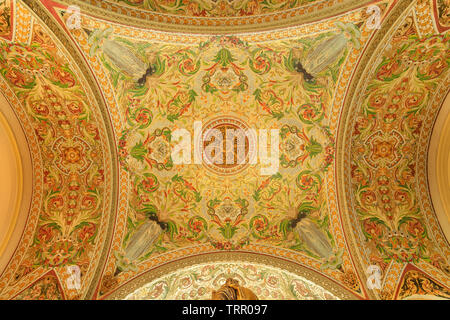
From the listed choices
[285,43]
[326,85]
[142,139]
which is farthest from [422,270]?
[142,139]

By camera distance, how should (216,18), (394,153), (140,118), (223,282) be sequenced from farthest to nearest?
(223,282) < (140,118) < (394,153) < (216,18)

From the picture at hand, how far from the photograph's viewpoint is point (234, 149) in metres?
7.88

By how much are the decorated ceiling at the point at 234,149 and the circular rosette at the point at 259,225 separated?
54mm

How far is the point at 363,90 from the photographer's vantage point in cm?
684

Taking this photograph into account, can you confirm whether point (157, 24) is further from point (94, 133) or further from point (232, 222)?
point (232, 222)

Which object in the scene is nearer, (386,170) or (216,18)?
(216,18)

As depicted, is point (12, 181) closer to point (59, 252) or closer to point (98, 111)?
point (59, 252)

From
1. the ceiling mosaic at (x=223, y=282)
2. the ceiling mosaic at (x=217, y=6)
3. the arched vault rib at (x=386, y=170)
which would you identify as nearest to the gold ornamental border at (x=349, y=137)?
the arched vault rib at (x=386, y=170)

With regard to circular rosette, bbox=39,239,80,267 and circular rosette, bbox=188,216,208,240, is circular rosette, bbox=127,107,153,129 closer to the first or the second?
circular rosette, bbox=188,216,208,240

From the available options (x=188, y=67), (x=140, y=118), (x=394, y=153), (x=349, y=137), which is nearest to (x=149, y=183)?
(x=140, y=118)

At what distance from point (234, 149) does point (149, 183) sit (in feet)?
8.05

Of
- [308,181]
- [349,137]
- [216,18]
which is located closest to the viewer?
[216,18]

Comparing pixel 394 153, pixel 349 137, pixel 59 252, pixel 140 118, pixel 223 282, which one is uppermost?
pixel 140 118

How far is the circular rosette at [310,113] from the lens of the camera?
7.45 m
